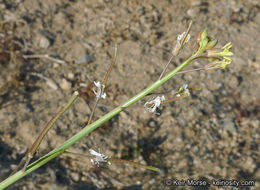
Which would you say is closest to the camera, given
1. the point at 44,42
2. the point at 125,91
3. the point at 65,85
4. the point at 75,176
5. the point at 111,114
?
the point at 111,114

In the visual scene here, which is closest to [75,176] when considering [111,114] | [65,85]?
[65,85]

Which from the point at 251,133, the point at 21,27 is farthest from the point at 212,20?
the point at 21,27

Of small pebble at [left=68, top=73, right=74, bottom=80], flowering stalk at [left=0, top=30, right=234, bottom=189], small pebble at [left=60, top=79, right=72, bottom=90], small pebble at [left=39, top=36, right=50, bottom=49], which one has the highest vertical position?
small pebble at [left=39, top=36, right=50, bottom=49]

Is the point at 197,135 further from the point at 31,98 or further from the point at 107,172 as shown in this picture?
the point at 31,98

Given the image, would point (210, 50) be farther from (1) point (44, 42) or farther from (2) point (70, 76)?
(1) point (44, 42)

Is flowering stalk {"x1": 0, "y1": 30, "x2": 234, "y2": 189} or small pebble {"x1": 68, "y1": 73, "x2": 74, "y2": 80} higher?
small pebble {"x1": 68, "y1": 73, "x2": 74, "y2": 80}

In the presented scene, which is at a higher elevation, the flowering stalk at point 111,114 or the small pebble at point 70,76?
the small pebble at point 70,76

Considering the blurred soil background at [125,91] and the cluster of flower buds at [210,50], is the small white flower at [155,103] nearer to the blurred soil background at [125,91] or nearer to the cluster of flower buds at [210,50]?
the cluster of flower buds at [210,50]

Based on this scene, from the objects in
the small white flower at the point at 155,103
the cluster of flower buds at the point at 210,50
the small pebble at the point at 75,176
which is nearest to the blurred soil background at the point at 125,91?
the small pebble at the point at 75,176

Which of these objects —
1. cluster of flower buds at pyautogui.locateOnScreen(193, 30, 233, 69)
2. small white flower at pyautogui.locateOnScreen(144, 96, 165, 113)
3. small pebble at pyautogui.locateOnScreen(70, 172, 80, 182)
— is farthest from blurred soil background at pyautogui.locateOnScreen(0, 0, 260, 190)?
cluster of flower buds at pyautogui.locateOnScreen(193, 30, 233, 69)

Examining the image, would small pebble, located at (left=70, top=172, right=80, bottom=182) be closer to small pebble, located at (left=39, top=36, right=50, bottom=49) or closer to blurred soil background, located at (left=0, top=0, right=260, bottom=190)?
blurred soil background, located at (left=0, top=0, right=260, bottom=190)
